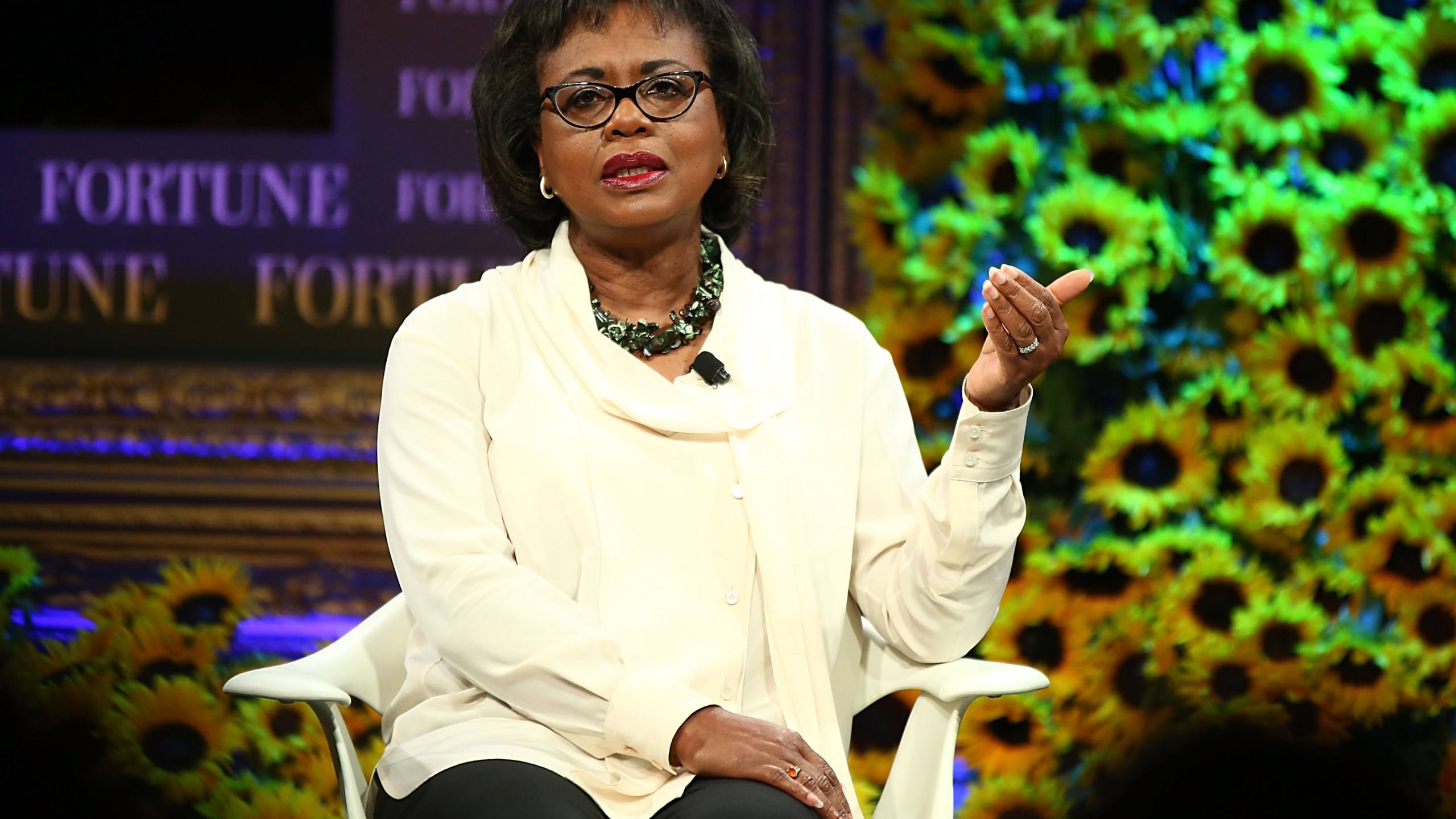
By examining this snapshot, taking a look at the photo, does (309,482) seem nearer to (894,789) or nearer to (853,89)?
(853,89)

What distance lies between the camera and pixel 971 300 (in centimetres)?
277

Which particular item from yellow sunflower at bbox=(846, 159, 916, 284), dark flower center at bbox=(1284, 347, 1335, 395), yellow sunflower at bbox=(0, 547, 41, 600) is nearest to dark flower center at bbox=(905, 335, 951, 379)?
yellow sunflower at bbox=(846, 159, 916, 284)

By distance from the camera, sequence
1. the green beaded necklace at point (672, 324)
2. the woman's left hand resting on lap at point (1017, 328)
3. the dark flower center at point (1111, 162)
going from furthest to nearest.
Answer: the dark flower center at point (1111, 162)
the green beaded necklace at point (672, 324)
the woman's left hand resting on lap at point (1017, 328)

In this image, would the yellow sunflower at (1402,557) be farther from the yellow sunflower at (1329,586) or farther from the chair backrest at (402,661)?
the chair backrest at (402,661)

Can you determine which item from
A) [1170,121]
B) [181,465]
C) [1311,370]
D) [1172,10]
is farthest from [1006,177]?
[181,465]

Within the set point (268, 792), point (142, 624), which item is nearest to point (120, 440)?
point (142, 624)

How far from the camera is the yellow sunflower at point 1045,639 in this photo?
2.61 meters

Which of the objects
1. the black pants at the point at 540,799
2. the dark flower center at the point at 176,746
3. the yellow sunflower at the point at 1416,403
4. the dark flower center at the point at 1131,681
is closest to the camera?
the black pants at the point at 540,799

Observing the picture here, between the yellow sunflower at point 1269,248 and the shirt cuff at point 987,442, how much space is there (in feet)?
3.16

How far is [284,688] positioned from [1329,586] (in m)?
1.78

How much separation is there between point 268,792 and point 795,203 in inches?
81.2

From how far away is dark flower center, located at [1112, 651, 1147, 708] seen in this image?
262cm

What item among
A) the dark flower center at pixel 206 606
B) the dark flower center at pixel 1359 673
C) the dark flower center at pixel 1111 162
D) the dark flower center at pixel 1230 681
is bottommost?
the dark flower center at pixel 1230 681

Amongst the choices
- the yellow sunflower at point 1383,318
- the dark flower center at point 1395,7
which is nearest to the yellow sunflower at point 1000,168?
the yellow sunflower at point 1383,318
